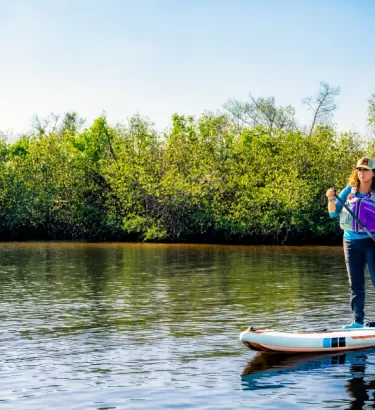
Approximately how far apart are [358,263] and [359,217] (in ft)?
2.64

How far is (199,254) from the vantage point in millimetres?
42000

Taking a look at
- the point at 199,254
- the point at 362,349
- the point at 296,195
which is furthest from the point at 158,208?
the point at 362,349

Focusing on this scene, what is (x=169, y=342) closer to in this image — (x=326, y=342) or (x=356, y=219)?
(x=326, y=342)

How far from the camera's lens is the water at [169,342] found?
10211 mm

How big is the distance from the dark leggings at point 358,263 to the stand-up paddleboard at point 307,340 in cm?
53

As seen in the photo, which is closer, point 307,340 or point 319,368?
point 319,368

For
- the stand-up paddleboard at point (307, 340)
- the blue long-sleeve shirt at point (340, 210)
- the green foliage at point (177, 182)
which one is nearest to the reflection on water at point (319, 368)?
the stand-up paddleboard at point (307, 340)

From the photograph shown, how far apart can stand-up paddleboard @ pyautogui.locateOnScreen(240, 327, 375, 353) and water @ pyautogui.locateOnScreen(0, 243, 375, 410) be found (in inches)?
7.3

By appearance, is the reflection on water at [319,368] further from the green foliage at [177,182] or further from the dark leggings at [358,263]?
the green foliage at [177,182]

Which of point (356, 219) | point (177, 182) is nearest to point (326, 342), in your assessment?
point (356, 219)

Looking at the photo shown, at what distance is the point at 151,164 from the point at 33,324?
1805 inches

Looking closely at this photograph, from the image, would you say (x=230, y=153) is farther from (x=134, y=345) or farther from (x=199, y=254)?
(x=134, y=345)

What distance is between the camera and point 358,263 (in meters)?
12.9

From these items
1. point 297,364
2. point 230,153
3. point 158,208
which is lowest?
point 297,364
